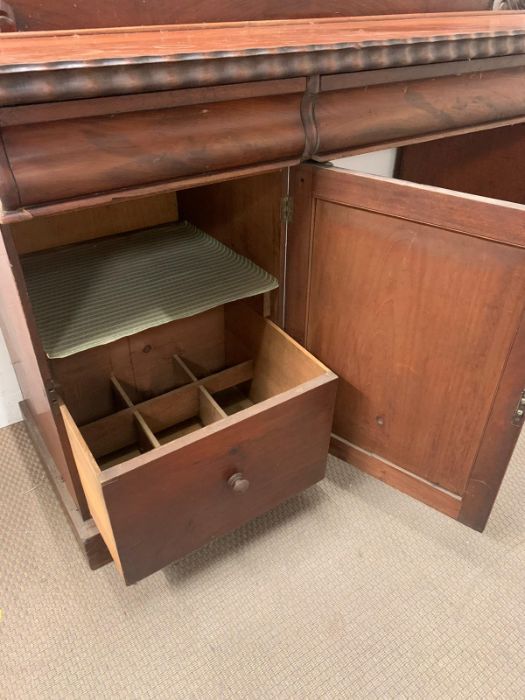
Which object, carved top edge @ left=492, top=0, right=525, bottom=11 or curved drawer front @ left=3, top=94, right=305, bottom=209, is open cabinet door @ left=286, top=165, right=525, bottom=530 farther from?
carved top edge @ left=492, top=0, right=525, bottom=11

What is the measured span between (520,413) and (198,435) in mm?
488

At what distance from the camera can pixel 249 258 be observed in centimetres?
104

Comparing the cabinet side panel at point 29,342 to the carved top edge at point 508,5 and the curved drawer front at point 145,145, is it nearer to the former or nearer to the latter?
the curved drawer front at point 145,145

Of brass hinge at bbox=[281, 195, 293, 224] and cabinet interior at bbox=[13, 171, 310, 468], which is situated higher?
brass hinge at bbox=[281, 195, 293, 224]

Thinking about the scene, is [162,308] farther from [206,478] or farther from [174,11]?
[174,11]

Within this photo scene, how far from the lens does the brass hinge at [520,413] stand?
0.80 metres

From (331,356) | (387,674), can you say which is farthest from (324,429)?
(387,674)

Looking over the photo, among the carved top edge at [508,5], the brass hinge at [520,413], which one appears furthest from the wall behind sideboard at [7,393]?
the carved top edge at [508,5]

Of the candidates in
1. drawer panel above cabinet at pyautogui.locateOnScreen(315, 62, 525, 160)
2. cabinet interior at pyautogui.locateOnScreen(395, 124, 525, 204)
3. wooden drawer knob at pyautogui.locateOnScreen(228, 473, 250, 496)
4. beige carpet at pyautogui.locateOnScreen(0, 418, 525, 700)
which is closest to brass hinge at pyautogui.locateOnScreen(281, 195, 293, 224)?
drawer panel above cabinet at pyautogui.locateOnScreen(315, 62, 525, 160)

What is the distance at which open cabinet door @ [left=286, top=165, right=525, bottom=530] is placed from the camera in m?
0.75

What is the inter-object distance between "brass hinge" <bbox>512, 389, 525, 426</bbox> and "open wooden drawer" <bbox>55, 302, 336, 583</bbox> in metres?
0.29

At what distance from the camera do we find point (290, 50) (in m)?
0.66

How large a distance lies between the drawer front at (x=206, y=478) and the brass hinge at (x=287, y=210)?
0.91ft

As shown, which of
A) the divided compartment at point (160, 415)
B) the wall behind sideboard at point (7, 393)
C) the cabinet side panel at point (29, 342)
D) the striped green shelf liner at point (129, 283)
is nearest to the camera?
the cabinet side panel at point (29, 342)
